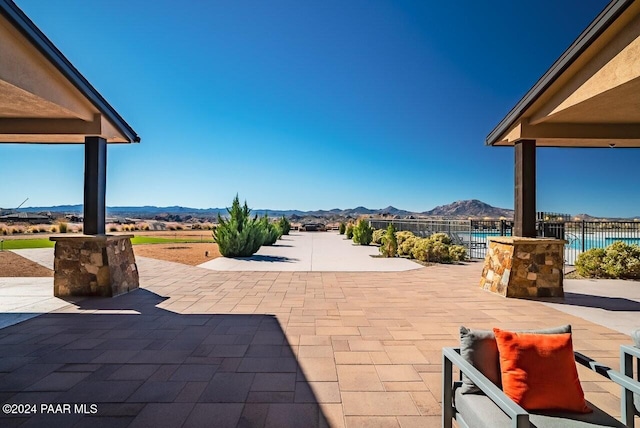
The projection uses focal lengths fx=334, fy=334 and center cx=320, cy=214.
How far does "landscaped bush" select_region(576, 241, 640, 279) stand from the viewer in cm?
809

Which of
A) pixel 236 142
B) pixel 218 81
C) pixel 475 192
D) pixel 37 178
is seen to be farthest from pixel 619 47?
pixel 475 192

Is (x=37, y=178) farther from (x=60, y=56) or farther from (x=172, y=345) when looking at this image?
(x=172, y=345)

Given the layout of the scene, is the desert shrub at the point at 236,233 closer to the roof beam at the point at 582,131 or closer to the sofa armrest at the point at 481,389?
the roof beam at the point at 582,131

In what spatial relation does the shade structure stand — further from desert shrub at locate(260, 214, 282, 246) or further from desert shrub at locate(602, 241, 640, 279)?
desert shrub at locate(260, 214, 282, 246)

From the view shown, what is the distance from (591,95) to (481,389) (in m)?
4.68

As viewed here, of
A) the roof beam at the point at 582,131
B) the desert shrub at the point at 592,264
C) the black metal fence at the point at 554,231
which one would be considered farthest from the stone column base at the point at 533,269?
the desert shrub at the point at 592,264

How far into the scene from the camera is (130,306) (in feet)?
18.2

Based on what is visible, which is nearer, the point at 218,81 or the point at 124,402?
the point at 124,402

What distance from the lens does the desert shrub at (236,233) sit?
11.9 metres

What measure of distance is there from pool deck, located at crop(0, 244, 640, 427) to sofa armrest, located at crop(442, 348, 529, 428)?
1.00 ft

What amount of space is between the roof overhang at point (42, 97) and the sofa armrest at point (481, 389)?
533 centimetres

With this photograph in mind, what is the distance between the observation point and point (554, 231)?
30.6 feet

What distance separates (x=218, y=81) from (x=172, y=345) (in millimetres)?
11474

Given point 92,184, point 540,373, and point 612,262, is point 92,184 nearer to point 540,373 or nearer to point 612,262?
point 540,373
